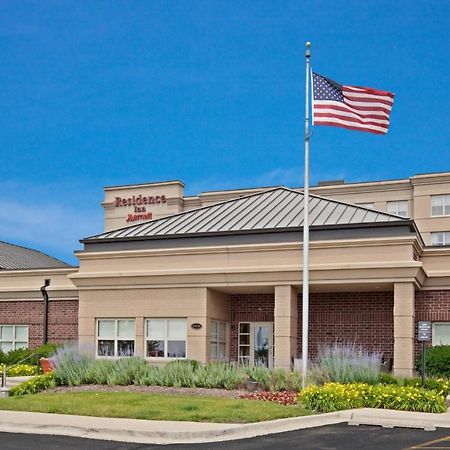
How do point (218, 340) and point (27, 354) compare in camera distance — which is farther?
point (27, 354)

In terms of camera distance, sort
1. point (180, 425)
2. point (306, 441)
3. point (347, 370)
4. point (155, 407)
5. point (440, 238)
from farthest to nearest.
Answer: point (440, 238)
point (347, 370)
point (155, 407)
point (180, 425)
point (306, 441)

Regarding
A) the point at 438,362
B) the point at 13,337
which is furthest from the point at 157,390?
the point at 13,337

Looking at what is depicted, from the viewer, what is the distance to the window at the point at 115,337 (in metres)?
30.6

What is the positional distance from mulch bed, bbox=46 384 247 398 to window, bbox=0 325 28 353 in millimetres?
12890

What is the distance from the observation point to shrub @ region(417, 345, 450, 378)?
2644cm

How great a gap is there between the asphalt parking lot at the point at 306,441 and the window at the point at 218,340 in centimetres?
1359

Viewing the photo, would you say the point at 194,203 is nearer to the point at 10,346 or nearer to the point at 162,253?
the point at 10,346

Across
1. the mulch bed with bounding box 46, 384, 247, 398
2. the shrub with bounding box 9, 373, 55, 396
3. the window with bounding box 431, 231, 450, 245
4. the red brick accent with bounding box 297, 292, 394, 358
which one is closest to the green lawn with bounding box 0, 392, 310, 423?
the mulch bed with bounding box 46, 384, 247, 398

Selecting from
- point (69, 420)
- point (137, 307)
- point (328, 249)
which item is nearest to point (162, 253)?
point (137, 307)

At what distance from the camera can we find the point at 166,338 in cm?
2978

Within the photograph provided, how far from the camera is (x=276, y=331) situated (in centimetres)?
2800

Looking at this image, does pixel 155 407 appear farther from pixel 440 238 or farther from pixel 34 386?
pixel 440 238

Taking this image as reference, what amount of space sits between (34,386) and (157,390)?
3.85 metres

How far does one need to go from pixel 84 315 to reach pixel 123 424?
50.5ft
